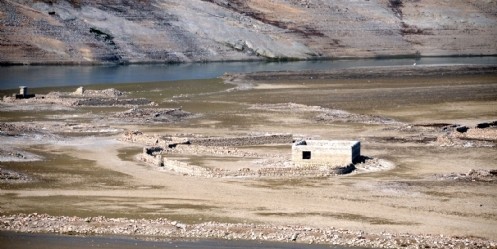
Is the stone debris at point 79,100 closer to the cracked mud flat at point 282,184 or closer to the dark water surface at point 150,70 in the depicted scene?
the cracked mud flat at point 282,184

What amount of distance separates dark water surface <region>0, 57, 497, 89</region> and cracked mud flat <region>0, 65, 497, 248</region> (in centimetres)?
2367

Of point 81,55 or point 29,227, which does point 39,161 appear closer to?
point 29,227

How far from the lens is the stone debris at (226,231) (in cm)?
3022

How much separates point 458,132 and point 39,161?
62.9 ft

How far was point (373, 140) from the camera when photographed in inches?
2048

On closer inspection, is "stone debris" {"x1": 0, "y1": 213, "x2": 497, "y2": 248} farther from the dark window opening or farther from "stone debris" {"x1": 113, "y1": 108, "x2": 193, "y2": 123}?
"stone debris" {"x1": 113, "y1": 108, "x2": 193, "y2": 123}

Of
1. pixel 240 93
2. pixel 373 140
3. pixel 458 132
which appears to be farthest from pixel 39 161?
pixel 240 93

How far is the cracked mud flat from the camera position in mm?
32156

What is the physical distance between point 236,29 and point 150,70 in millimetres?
25019

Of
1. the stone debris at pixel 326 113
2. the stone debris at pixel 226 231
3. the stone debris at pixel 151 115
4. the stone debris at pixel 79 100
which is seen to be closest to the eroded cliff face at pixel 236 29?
the stone debris at pixel 79 100

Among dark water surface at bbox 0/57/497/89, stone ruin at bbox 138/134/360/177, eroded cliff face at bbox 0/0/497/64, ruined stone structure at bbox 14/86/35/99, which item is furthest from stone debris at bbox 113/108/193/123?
eroded cliff face at bbox 0/0/497/64

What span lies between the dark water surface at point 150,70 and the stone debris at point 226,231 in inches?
2098

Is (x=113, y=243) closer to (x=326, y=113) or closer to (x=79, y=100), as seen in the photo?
(x=326, y=113)

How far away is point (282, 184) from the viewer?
3931cm
